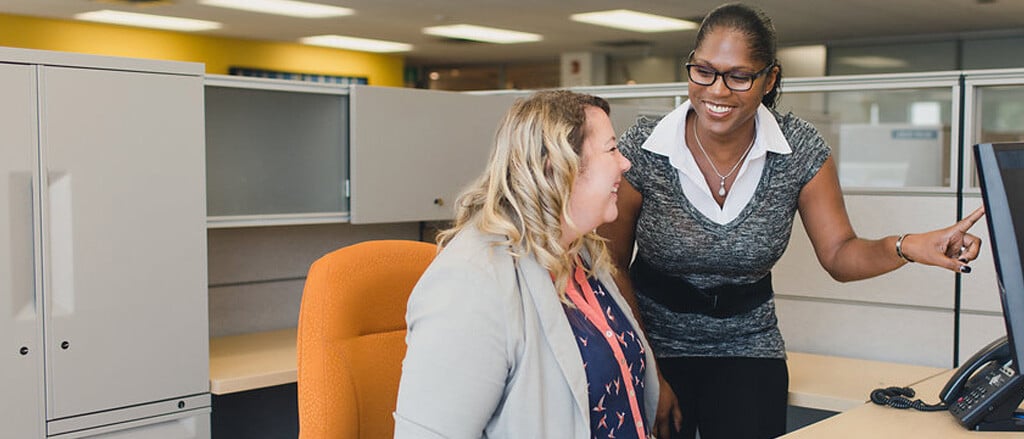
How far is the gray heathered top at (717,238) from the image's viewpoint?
188 cm

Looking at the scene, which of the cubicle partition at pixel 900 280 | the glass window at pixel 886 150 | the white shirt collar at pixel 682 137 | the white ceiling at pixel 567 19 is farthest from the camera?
the white ceiling at pixel 567 19

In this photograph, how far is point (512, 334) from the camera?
54.1 inches

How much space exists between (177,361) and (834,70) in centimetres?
940

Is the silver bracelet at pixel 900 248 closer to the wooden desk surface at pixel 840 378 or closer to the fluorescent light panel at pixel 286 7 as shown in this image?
the wooden desk surface at pixel 840 378

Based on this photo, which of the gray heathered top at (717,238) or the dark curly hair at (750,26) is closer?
the dark curly hair at (750,26)

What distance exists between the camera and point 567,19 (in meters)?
9.09

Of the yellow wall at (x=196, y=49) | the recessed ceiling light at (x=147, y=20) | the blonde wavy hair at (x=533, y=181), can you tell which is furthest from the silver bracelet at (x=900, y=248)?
the yellow wall at (x=196, y=49)

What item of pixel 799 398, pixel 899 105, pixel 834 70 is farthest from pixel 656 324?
pixel 834 70

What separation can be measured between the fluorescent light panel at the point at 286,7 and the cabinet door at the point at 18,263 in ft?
21.3

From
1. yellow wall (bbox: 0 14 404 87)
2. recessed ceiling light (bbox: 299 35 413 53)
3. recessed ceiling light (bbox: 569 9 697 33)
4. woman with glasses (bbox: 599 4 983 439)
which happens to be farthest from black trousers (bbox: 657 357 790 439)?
recessed ceiling light (bbox: 299 35 413 53)

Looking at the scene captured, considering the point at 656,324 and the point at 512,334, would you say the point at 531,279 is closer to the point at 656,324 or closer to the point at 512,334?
the point at 512,334

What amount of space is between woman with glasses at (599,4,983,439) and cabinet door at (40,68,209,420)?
995 mm

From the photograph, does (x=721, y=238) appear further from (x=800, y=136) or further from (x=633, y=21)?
(x=633, y=21)

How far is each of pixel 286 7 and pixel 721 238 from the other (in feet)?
24.2
